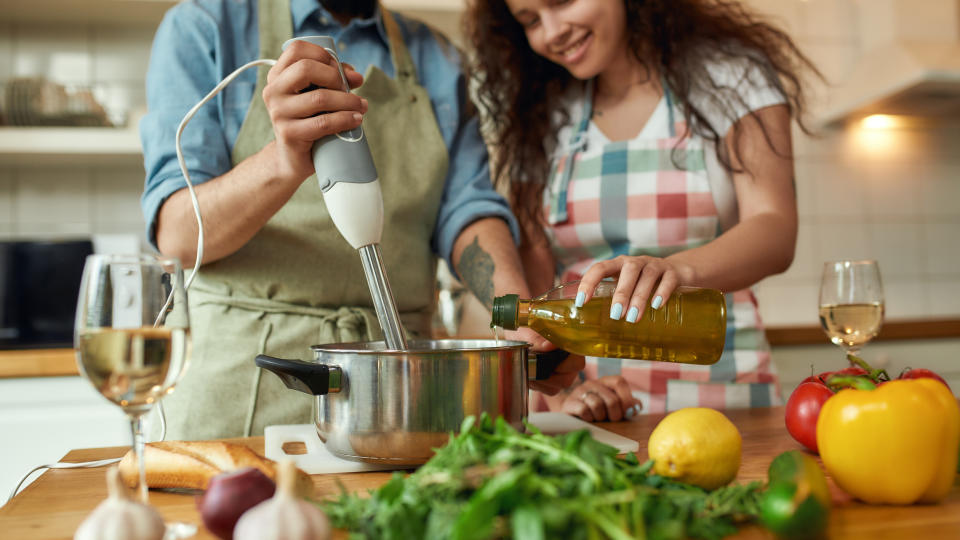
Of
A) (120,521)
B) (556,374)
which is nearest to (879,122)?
(556,374)

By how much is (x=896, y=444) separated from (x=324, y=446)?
499mm

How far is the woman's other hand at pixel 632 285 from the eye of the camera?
0.73 meters

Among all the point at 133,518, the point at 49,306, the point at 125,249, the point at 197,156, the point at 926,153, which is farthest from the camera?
the point at 926,153

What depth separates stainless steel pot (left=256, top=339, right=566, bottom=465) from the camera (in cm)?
62

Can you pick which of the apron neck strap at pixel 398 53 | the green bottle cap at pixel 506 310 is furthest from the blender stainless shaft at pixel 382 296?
the apron neck strap at pixel 398 53

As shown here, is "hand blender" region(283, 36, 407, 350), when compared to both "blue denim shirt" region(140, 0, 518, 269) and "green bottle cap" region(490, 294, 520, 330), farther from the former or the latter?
"blue denim shirt" region(140, 0, 518, 269)

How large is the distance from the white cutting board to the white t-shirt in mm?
551

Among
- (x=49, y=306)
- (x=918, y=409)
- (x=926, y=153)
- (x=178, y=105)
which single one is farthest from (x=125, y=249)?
(x=926, y=153)

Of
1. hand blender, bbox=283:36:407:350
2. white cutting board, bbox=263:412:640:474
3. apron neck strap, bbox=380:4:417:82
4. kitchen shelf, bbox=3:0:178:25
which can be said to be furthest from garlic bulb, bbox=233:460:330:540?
kitchen shelf, bbox=3:0:178:25

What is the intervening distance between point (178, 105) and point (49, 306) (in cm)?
129

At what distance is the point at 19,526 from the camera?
21.2 inches

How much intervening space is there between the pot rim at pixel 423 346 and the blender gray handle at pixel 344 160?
162mm

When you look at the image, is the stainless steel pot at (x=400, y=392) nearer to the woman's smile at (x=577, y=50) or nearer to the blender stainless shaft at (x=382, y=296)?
the blender stainless shaft at (x=382, y=296)

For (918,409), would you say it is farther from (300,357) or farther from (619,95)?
(619,95)
